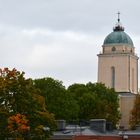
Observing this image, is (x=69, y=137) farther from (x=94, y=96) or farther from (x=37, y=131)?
(x=94, y=96)

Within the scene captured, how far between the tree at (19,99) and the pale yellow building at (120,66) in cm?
7645

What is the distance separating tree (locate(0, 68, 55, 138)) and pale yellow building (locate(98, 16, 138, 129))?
76.4 metres

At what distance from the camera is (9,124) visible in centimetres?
8175

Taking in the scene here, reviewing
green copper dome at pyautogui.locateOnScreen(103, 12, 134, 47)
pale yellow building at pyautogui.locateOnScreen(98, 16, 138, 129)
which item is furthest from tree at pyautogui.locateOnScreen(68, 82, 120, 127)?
green copper dome at pyautogui.locateOnScreen(103, 12, 134, 47)

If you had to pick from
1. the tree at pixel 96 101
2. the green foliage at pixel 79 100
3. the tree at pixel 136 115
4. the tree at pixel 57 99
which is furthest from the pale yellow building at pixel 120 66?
the tree at pixel 57 99

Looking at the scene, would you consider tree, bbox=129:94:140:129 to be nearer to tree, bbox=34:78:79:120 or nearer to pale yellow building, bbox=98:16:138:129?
tree, bbox=34:78:79:120

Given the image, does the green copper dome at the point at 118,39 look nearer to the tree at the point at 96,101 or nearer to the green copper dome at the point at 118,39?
the green copper dome at the point at 118,39

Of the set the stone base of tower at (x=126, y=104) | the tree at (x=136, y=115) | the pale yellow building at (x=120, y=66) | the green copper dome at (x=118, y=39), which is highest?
the green copper dome at (x=118, y=39)

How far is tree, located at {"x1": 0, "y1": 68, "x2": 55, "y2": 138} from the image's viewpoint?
84.0m

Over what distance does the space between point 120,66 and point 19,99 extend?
80297 mm

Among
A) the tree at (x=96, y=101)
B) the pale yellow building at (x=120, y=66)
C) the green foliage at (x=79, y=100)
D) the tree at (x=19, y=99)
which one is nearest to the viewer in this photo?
the tree at (x=19, y=99)

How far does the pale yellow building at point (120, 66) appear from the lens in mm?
162250

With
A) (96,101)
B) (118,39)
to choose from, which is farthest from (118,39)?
(96,101)

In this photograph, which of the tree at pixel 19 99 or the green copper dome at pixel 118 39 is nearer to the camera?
the tree at pixel 19 99
